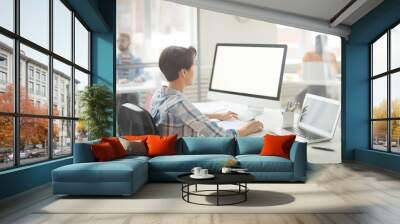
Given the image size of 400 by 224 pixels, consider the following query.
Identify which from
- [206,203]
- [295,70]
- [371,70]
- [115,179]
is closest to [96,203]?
[115,179]

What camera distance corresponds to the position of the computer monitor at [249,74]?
9.10 metres

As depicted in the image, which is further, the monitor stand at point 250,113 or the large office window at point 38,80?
the monitor stand at point 250,113

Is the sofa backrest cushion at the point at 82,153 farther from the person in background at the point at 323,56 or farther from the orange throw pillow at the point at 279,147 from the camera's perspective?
the person in background at the point at 323,56

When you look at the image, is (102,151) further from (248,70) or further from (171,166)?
(248,70)

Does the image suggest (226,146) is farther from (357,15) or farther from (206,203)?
(357,15)

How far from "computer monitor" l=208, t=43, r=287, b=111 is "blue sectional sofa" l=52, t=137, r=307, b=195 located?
190 centimetres

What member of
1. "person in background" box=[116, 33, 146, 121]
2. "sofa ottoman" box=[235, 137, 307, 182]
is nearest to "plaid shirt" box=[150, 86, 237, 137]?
"person in background" box=[116, 33, 146, 121]

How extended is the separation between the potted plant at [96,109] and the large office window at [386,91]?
564 cm

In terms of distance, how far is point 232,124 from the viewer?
29.8 feet

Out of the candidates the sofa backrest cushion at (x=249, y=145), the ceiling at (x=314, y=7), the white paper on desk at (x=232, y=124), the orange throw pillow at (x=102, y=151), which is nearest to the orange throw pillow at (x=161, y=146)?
the orange throw pillow at (x=102, y=151)

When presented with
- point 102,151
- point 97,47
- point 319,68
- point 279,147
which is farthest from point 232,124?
point 102,151

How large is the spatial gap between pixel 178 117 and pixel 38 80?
3.42 metres

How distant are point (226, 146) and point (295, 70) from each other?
9.51 feet

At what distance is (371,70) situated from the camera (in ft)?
31.5
